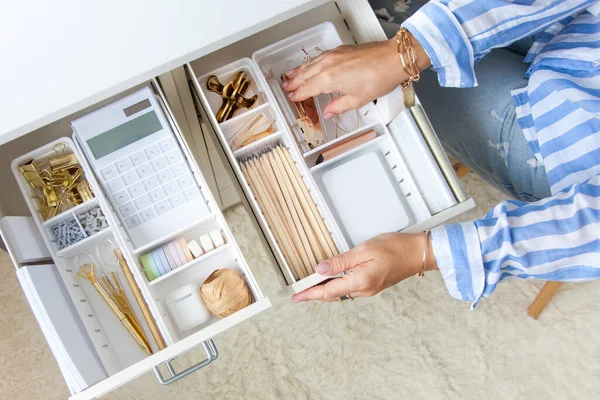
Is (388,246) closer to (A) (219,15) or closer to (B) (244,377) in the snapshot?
(A) (219,15)

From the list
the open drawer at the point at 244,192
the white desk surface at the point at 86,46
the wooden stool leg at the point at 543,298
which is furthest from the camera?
the wooden stool leg at the point at 543,298

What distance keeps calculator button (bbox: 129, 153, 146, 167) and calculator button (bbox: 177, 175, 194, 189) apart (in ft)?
0.18

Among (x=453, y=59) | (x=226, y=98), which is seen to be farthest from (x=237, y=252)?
(x=453, y=59)

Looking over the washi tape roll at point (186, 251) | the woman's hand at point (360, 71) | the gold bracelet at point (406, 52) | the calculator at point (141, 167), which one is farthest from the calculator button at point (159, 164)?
the gold bracelet at point (406, 52)

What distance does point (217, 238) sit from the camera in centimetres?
72

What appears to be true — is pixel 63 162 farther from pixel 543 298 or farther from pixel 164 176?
pixel 543 298

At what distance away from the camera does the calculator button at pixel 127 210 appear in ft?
2.39

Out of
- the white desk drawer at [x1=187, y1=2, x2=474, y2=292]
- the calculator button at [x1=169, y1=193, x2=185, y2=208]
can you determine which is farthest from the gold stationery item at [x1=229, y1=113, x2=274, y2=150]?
the calculator button at [x1=169, y1=193, x2=185, y2=208]

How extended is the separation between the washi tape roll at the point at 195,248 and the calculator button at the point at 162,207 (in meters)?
0.06

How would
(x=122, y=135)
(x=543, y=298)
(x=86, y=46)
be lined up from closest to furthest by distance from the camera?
(x=86, y=46) < (x=122, y=135) < (x=543, y=298)

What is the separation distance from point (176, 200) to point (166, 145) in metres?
0.08

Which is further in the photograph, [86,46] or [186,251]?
[186,251]

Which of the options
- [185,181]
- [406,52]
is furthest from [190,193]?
[406,52]

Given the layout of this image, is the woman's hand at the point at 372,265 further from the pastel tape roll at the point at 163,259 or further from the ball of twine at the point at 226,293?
the pastel tape roll at the point at 163,259
